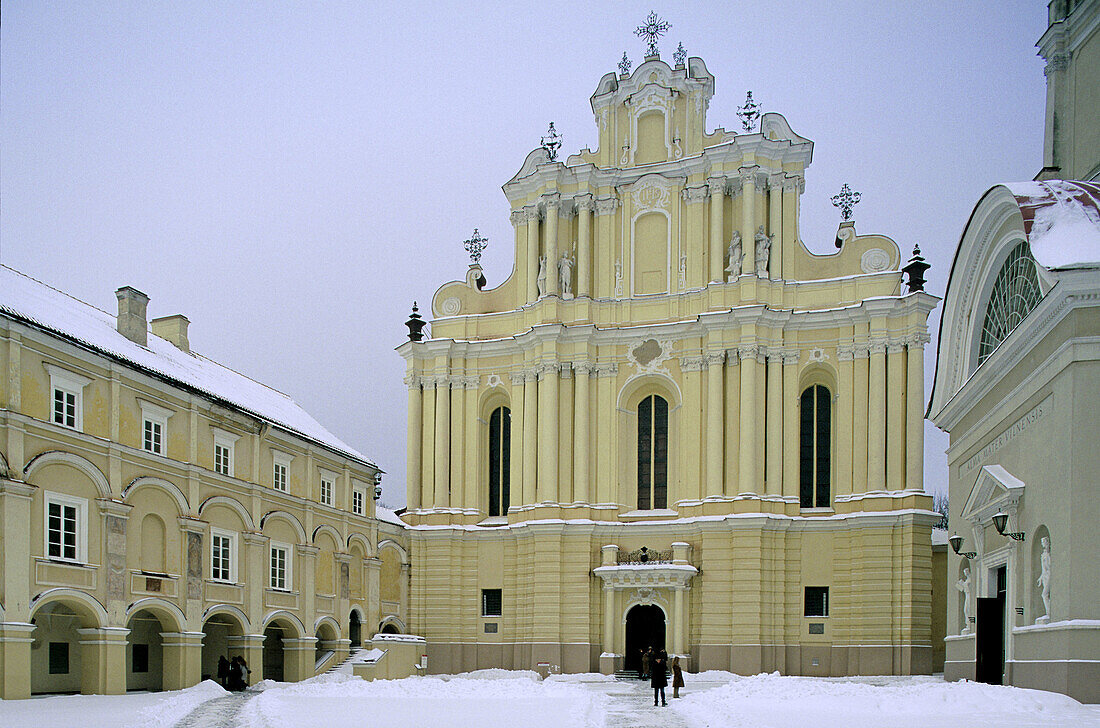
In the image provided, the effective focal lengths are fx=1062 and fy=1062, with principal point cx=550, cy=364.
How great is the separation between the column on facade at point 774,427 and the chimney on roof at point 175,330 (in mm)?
20284

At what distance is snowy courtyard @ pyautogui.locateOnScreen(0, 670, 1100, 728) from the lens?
15.7 meters

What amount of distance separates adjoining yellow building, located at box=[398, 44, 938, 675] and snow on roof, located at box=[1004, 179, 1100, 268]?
1892cm

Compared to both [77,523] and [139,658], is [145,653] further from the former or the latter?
[77,523]

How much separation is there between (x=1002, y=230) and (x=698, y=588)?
67.5 ft

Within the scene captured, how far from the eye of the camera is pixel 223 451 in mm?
30641

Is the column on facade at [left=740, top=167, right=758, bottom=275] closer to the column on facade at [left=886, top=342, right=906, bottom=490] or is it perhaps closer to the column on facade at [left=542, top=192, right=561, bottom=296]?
the column on facade at [left=886, top=342, right=906, bottom=490]

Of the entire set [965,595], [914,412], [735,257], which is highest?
[735,257]

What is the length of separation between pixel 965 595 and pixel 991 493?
4.02 m

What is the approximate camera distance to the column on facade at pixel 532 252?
137 ft

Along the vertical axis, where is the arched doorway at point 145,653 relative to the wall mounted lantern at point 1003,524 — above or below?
below

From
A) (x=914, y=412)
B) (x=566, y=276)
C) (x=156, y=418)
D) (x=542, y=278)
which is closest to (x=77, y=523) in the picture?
(x=156, y=418)

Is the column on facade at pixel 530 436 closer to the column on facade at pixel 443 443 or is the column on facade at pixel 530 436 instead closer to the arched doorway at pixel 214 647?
the column on facade at pixel 443 443

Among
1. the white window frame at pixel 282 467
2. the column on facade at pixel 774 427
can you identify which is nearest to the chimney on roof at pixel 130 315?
the white window frame at pixel 282 467

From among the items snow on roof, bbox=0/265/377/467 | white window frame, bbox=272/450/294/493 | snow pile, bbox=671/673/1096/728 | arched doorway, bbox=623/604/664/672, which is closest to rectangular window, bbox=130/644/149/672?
white window frame, bbox=272/450/294/493
